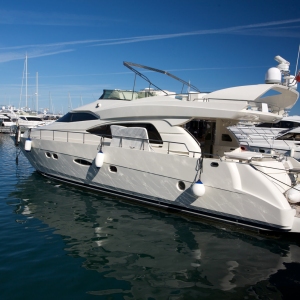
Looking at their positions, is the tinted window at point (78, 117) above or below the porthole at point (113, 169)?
above

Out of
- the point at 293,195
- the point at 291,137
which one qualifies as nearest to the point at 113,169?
the point at 293,195

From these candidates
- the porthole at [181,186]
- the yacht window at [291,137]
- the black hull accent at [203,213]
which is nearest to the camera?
the black hull accent at [203,213]

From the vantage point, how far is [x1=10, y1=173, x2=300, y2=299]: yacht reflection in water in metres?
4.97

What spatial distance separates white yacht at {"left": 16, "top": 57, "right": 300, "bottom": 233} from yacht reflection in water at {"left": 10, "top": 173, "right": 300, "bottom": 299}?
22.8 inches

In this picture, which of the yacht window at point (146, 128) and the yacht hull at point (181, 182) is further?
the yacht window at point (146, 128)

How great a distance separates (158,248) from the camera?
611 centimetres

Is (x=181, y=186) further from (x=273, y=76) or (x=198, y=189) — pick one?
(x=273, y=76)

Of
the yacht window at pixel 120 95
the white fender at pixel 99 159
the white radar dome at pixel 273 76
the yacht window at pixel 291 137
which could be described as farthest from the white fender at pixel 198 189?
the yacht window at pixel 291 137

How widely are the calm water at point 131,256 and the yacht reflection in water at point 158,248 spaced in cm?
2

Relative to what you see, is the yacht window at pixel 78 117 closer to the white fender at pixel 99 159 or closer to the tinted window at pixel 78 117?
the tinted window at pixel 78 117

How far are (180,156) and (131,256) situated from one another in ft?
9.38

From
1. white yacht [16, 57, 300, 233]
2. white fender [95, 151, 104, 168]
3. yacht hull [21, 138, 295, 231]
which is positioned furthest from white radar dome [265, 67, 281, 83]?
white fender [95, 151, 104, 168]

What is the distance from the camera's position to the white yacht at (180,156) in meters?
6.84

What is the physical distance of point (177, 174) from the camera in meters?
7.67
